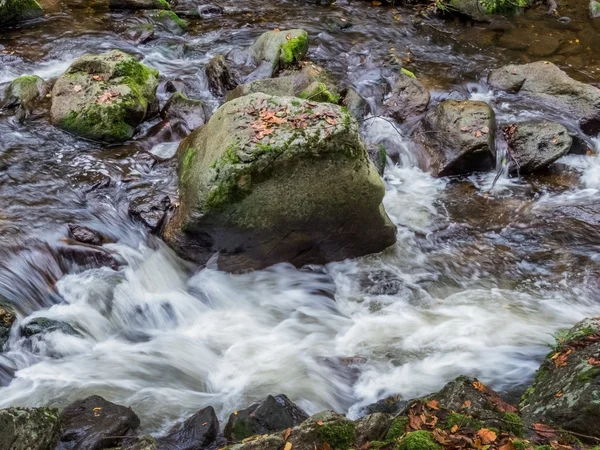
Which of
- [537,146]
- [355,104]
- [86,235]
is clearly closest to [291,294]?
[86,235]

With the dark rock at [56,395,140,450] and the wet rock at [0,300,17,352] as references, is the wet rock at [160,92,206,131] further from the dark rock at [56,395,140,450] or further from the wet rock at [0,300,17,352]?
the dark rock at [56,395,140,450]

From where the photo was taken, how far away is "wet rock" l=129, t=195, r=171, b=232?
761 cm

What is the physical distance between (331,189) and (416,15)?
10303mm

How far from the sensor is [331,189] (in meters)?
6.93

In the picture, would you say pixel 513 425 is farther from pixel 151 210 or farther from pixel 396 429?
pixel 151 210

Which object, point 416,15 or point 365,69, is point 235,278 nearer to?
point 365,69

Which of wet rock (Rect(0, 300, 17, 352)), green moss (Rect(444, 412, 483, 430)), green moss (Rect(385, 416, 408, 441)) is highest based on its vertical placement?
green moss (Rect(444, 412, 483, 430))

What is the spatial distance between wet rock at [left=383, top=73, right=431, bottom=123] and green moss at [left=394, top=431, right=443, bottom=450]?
820cm

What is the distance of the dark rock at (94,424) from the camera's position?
4539mm

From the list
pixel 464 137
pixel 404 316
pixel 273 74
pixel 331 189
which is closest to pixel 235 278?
pixel 331 189

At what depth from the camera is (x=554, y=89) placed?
11.3m

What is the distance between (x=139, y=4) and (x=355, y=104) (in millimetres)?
7095

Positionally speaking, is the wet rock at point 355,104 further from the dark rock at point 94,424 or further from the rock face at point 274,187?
the dark rock at point 94,424

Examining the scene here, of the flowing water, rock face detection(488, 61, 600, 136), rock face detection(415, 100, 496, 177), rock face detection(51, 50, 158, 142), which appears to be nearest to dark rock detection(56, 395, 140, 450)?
the flowing water
